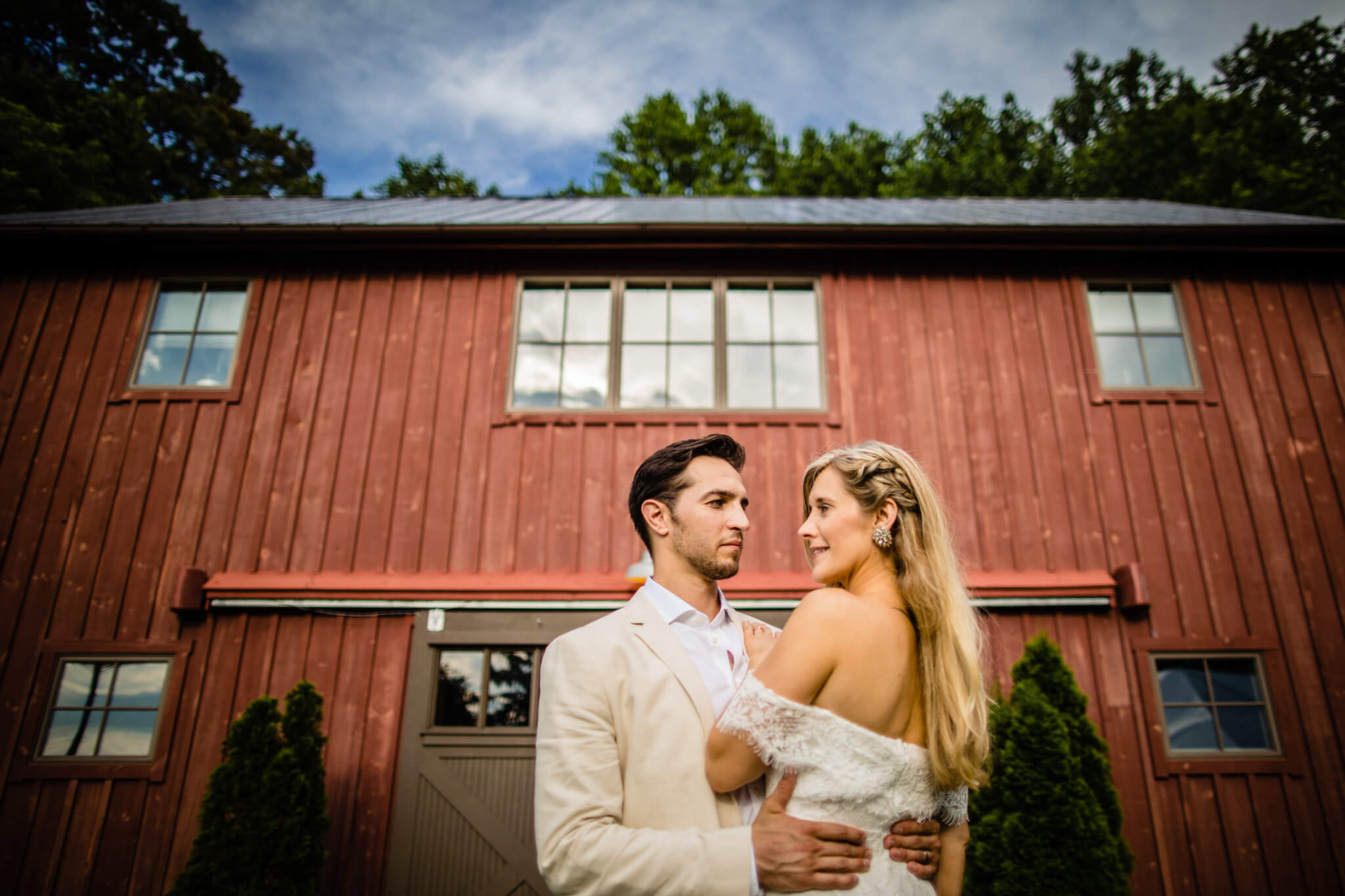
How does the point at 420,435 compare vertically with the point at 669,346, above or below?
below

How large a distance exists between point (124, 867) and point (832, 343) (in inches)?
Answer: 268

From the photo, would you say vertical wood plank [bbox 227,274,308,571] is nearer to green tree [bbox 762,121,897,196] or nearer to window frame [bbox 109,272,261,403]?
window frame [bbox 109,272,261,403]

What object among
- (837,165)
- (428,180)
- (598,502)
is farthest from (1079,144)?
(598,502)

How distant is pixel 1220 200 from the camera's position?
731 inches

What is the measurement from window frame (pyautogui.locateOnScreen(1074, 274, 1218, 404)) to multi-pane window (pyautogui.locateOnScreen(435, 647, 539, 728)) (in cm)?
539

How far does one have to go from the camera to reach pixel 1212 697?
5.37m

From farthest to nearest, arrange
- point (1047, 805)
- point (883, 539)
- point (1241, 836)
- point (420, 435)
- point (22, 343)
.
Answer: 1. point (22, 343)
2. point (420, 435)
3. point (1241, 836)
4. point (1047, 805)
5. point (883, 539)

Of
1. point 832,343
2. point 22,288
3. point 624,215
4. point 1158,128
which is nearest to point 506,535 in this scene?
Result: point 832,343

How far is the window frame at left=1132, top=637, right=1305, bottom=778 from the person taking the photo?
5.14 meters

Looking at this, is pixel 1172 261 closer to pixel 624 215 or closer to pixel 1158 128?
pixel 624 215

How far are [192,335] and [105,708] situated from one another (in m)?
3.21

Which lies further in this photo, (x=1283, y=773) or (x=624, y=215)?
(x=624, y=215)

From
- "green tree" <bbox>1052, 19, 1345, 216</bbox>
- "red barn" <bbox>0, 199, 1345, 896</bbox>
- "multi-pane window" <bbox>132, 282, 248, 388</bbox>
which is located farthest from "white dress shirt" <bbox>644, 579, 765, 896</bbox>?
"green tree" <bbox>1052, 19, 1345, 216</bbox>

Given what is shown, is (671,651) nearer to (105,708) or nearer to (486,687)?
(486,687)
